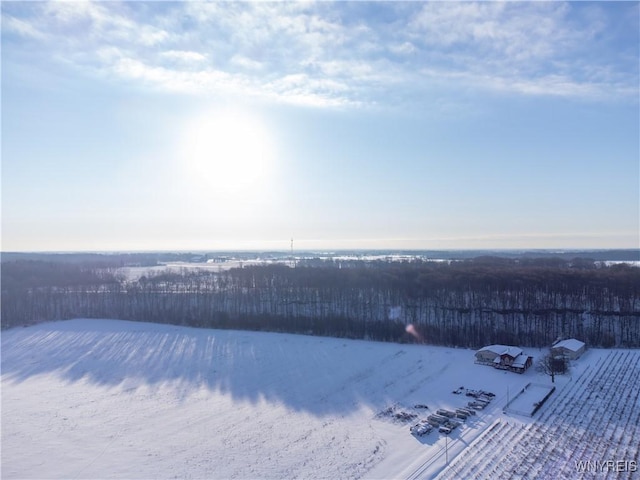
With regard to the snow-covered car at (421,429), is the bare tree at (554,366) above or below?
above

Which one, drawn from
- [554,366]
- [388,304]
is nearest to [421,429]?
[554,366]

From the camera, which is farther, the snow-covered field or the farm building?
the farm building

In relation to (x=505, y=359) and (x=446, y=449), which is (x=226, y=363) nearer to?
(x=446, y=449)

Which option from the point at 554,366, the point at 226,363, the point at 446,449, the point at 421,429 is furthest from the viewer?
the point at 226,363

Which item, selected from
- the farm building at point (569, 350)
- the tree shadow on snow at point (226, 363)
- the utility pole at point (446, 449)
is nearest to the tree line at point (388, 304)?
the farm building at point (569, 350)

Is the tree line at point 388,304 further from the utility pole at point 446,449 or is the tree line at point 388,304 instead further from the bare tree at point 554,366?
the utility pole at point 446,449

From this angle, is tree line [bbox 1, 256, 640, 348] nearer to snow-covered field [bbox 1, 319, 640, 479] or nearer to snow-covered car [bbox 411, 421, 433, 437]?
snow-covered field [bbox 1, 319, 640, 479]

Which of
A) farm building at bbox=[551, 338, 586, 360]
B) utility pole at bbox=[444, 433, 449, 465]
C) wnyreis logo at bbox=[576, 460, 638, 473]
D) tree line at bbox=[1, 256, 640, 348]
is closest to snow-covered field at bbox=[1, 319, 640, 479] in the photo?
utility pole at bbox=[444, 433, 449, 465]
